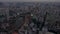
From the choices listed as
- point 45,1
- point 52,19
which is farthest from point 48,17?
point 45,1

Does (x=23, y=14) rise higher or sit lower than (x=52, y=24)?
higher

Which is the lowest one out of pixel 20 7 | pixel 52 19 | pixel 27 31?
pixel 27 31

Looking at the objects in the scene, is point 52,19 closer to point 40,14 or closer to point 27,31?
point 40,14

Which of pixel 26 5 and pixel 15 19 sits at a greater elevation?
pixel 26 5

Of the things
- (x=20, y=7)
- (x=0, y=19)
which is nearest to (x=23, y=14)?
(x=20, y=7)

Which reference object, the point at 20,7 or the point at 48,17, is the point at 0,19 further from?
the point at 48,17
